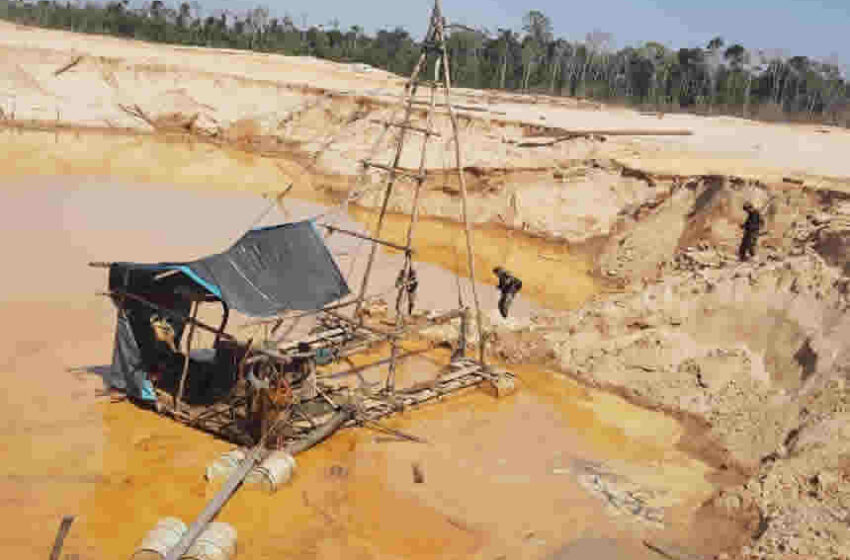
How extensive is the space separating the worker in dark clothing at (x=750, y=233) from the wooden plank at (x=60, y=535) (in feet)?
→ 40.4

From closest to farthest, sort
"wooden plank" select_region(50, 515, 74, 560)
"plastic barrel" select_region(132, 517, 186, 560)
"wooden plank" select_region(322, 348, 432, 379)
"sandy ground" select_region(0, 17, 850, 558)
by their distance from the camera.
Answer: "plastic barrel" select_region(132, 517, 186, 560), "wooden plank" select_region(50, 515, 74, 560), "sandy ground" select_region(0, 17, 850, 558), "wooden plank" select_region(322, 348, 432, 379)

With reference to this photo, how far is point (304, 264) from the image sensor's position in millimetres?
12461

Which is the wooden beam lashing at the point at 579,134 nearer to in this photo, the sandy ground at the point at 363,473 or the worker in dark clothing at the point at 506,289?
the worker in dark clothing at the point at 506,289

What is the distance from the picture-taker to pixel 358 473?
10531 millimetres

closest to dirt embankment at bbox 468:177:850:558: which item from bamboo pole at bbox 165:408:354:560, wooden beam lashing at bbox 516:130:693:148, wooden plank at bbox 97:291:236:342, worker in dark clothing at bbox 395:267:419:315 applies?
worker in dark clothing at bbox 395:267:419:315

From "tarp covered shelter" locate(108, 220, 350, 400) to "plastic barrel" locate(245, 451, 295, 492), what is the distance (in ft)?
6.33

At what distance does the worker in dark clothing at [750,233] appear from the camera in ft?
53.3

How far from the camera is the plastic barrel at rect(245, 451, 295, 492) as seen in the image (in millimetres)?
9641

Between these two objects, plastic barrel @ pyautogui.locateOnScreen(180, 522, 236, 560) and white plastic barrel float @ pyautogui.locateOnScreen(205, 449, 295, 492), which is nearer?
plastic barrel @ pyautogui.locateOnScreen(180, 522, 236, 560)

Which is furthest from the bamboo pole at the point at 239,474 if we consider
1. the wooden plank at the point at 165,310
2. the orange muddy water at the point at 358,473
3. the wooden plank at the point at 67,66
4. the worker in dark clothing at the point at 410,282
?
the wooden plank at the point at 67,66

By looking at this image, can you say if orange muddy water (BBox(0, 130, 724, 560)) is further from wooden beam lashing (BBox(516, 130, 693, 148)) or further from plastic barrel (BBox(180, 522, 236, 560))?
wooden beam lashing (BBox(516, 130, 693, 148))

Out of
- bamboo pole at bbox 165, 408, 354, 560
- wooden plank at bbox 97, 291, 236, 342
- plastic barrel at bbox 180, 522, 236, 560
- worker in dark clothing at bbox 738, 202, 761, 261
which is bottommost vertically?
plastic barrel at bbox 180, 522, 236, 560

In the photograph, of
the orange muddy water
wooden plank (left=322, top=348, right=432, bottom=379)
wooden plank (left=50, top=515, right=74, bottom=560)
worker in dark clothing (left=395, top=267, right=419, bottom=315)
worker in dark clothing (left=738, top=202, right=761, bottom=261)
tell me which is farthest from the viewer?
worker in dark clothing (left=738, top=202, right=761, bottom=261)

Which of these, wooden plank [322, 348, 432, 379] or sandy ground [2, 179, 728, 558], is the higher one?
wooden plank [322, 348, 432, 379]
